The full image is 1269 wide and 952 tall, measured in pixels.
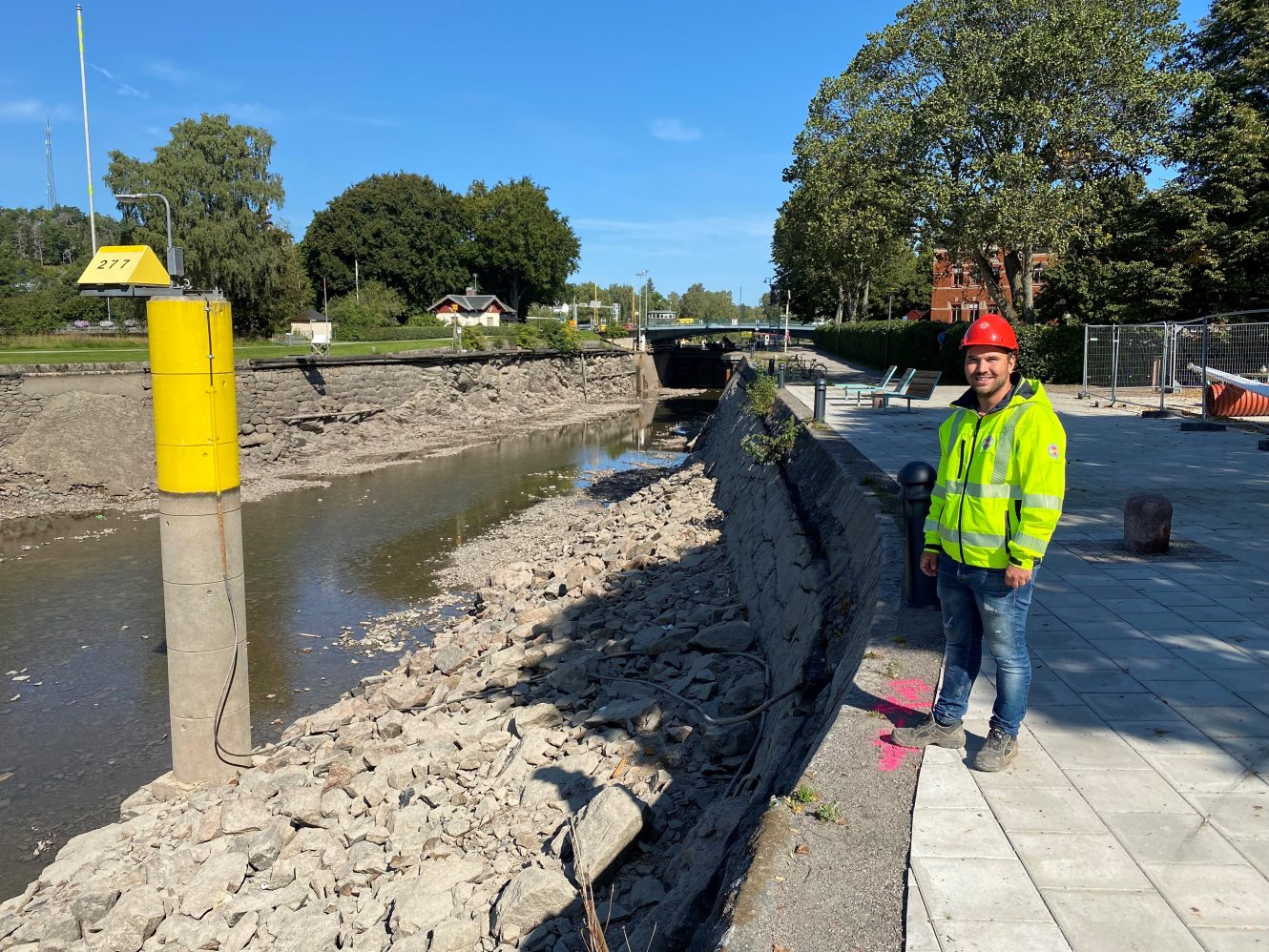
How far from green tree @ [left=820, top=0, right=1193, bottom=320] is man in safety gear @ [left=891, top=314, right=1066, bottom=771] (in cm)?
2114

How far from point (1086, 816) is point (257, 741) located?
8710 mm

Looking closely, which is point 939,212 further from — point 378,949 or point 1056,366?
point 378,949

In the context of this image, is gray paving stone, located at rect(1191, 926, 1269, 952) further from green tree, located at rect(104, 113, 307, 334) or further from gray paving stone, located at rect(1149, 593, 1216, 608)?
green tree, located at rect(104, 113, 307, 334)

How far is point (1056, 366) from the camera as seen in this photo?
2469cm

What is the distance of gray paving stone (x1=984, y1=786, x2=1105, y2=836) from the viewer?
356 cm

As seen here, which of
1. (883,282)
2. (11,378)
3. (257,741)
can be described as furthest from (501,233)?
(257,741)

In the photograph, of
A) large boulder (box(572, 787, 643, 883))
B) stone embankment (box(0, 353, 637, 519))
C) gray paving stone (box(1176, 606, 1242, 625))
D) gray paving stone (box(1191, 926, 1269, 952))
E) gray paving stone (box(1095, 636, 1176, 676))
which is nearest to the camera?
gray paving stone (box(1191, 926, 1269, 952))

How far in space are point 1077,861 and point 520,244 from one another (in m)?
82.3

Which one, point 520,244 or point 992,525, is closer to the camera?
point 992,525

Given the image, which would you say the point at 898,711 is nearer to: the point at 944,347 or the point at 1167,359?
the point at 1167,359

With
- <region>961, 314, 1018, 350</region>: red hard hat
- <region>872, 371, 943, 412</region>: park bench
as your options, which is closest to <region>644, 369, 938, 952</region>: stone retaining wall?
<region>961, 314, 1018, 350</region>: red hard hat

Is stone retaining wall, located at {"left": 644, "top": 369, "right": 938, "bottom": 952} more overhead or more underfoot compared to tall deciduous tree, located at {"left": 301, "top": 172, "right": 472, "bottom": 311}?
more underfoot

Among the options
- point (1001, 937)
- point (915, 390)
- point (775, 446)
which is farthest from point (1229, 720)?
point (915, 390)

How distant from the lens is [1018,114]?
75.9 ft
